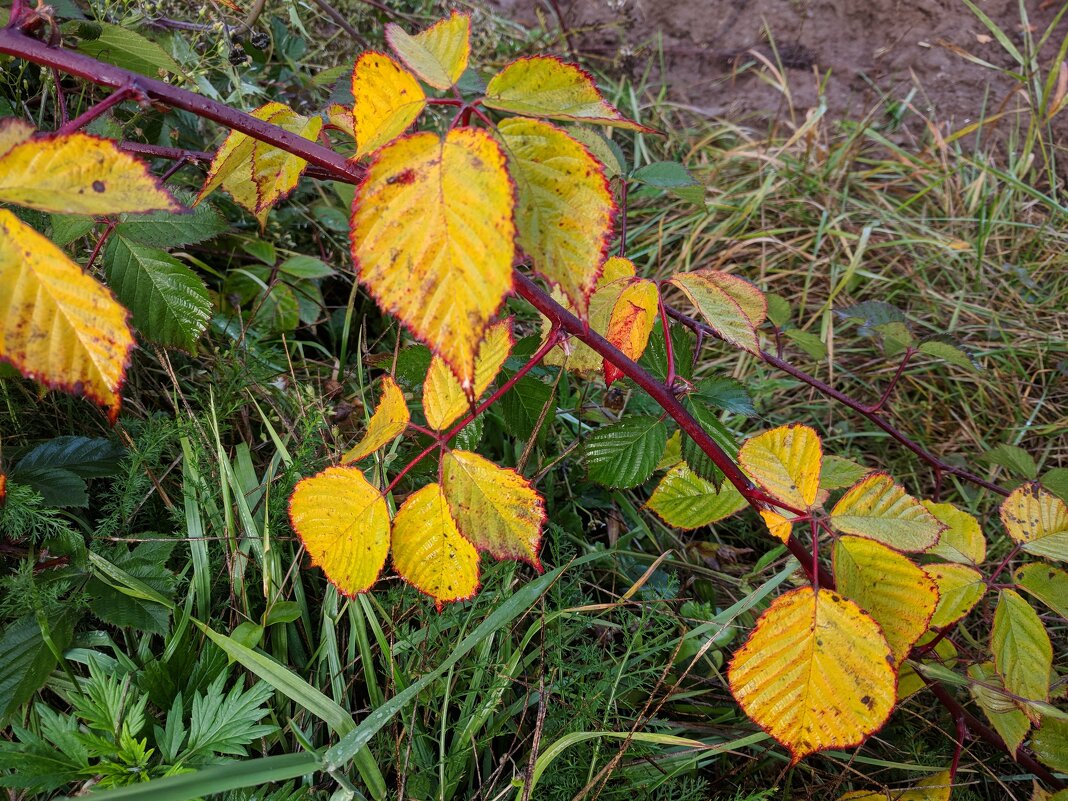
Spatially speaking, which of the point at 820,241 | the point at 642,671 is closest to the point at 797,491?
the point at 642,671

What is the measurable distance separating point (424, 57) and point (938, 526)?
0.76m

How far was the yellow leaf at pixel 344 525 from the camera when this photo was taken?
826mm

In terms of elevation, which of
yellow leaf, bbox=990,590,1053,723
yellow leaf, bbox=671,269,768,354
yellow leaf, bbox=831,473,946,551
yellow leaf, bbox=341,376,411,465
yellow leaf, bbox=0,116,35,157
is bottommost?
yellow leaf, bbox=990,590,1053,723

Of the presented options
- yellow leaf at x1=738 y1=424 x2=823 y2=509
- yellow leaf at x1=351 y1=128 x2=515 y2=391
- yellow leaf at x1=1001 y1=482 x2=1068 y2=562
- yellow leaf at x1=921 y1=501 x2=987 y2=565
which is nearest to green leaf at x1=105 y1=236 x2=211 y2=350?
yellow leaf at x1=351 y1=128 x2=515 y2=391

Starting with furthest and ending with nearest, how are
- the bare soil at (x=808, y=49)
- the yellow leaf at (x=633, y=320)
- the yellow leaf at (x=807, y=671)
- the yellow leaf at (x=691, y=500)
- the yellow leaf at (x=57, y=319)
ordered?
the bare soil at (x=808, y=49)
the yellow leaf at (x=691, y=500)
the yellow leaf at (x=633, y=320)
the yellow leaf at (x=807, y=671)
the yellow leaf at (x=57, y=319)

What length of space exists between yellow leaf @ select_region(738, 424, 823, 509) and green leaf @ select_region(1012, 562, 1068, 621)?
0.41m

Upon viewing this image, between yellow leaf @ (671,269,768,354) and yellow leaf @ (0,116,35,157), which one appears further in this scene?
yellow leaf @ (671,269,768,354)

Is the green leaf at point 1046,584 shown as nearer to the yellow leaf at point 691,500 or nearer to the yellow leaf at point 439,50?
the yellow leaf at point 691,500

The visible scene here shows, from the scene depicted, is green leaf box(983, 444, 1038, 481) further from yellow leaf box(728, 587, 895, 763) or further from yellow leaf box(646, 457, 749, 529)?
yellow leaf box(728, 587, 895, 763)

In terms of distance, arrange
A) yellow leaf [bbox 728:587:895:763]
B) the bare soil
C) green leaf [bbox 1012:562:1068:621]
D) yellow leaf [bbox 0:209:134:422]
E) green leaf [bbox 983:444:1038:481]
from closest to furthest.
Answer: yellow leaf [bbox 0:209:134:422]
yellow leaf [bbox 728:587:895:763]
green leaf [bbox 1012:562:1068:621]
green leaf [bbox 983:444:1038:481]
the bare soil

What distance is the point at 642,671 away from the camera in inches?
41.0

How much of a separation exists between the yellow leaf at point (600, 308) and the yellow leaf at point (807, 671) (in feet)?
1.26

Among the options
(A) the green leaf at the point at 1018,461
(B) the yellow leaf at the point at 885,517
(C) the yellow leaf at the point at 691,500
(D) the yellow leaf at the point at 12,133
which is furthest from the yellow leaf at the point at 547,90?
(A) the green leaf at the point at 1018,461

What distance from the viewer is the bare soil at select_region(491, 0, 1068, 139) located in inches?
89.4
